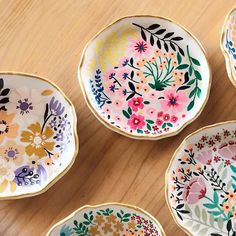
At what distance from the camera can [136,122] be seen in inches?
42.9

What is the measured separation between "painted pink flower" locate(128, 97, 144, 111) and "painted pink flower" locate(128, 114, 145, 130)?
0.02 meters

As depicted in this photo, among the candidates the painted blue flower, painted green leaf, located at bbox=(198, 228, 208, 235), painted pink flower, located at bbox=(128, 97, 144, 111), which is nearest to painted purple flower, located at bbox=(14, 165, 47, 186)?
the painted blue flower

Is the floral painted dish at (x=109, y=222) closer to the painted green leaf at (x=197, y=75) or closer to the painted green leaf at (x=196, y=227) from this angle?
the painted green leaf at (x=196, y=227)

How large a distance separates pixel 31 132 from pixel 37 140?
2 cm

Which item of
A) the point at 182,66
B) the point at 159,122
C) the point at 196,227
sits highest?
the point at 182,66

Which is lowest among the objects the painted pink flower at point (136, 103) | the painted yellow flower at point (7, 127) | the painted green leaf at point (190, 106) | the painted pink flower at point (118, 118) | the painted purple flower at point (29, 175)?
the painted purple flower at point (29, 175)

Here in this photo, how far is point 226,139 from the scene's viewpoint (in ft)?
3.55

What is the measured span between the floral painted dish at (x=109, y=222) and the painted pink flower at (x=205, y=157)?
0.16m

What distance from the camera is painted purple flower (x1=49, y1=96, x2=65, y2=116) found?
107 cm

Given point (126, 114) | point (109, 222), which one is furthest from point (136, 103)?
point (109, 222)

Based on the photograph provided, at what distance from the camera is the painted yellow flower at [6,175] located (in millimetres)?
1062

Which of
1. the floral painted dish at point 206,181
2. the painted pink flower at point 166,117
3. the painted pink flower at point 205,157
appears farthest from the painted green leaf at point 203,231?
the painted pink flower at point 166,117

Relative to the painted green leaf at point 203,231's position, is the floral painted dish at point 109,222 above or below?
below

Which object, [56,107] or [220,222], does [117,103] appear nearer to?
[56,107]
